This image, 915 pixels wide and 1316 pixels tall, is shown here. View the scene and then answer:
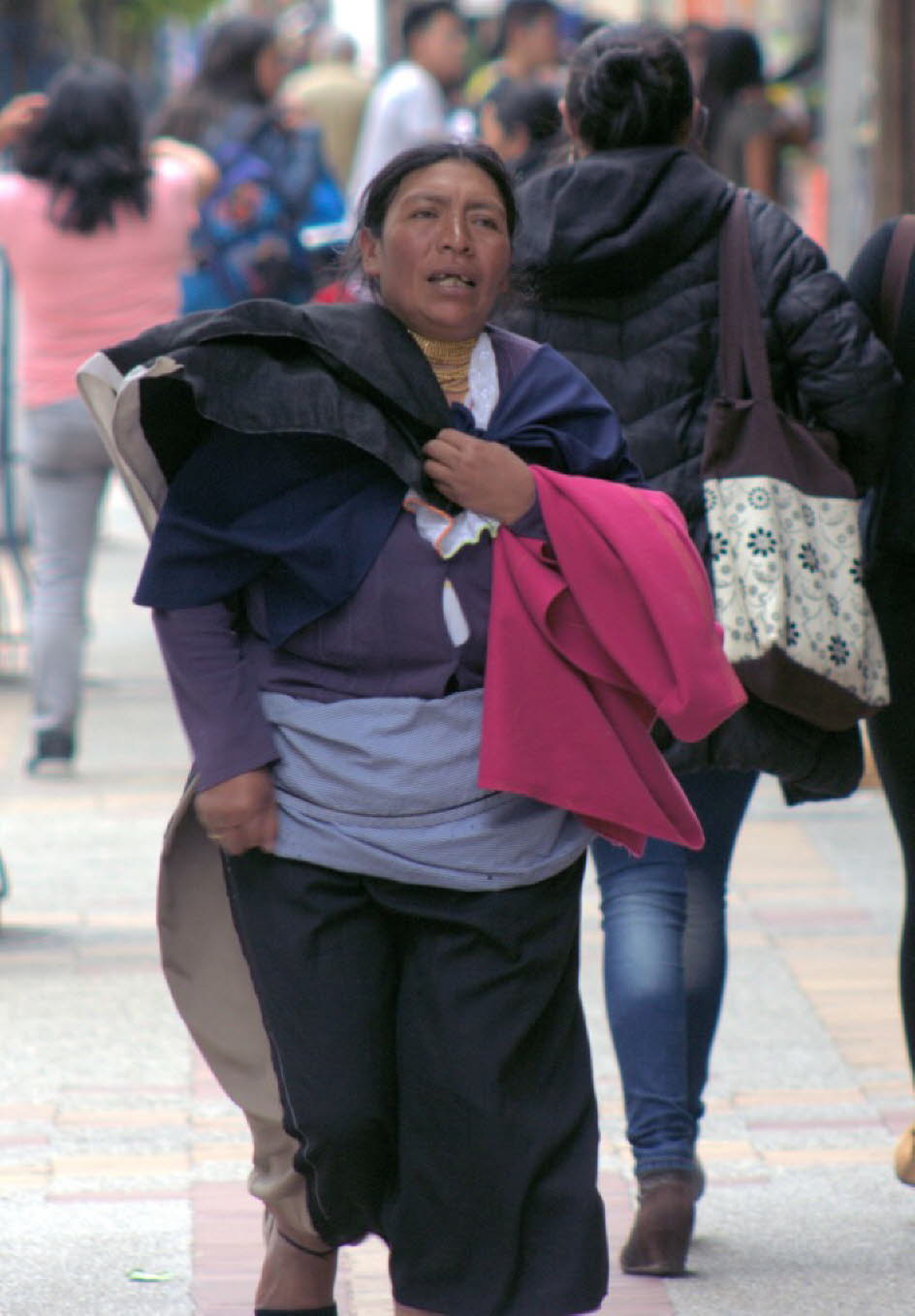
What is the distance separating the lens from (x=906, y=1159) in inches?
169

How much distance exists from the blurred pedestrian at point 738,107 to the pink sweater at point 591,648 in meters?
10.7

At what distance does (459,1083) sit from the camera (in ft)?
10.3

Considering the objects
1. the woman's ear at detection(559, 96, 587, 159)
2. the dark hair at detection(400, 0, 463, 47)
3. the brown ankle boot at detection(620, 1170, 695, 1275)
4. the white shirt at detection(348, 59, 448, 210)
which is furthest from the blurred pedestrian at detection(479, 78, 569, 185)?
the brown ankle boot at detection(620, 1170, 695, 1275)

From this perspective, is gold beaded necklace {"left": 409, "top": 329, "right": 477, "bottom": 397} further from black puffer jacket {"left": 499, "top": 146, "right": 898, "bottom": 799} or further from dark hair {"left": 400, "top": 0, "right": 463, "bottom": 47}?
dark hair {"left": 400, "top": 0, "right": 463, "bottom": 47}

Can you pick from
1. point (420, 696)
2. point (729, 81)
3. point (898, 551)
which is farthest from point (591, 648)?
point (729, 81)

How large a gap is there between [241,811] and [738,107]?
37.3 feet

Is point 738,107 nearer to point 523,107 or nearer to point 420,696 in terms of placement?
point 523,107

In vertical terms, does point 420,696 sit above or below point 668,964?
above

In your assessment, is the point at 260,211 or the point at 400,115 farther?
the point at 400,115

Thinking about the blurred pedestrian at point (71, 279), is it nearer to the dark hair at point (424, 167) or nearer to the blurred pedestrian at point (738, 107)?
the dark hair at point (424, 167)

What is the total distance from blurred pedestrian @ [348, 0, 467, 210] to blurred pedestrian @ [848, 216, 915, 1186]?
7044 mm

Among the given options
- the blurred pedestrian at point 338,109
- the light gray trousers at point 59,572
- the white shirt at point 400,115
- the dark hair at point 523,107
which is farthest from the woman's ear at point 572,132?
the blurred pedestrian at point 338,109

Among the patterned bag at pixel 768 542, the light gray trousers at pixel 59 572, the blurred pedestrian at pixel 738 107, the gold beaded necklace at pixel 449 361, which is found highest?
the gold beaded necklace at pixel 449 361

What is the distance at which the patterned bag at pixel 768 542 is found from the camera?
3830 millimetres
